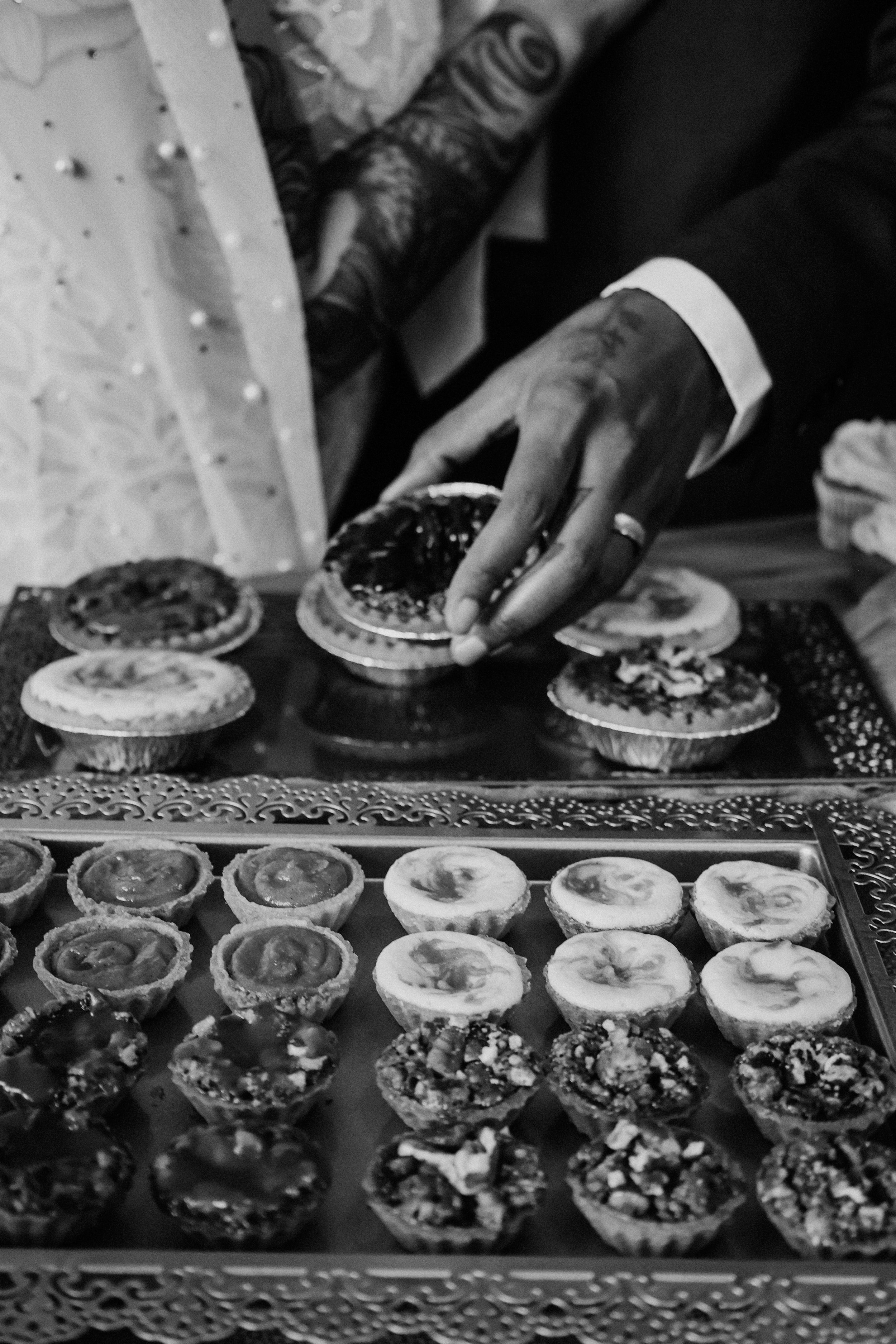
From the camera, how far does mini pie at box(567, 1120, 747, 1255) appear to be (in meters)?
1.33

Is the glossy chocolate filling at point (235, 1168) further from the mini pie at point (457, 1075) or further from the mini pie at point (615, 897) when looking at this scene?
the mini pie at point (615, 897)

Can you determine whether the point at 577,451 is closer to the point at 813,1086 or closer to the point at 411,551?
the point at 411,551

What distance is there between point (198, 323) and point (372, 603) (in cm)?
62

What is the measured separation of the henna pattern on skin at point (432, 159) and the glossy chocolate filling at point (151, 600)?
49cm

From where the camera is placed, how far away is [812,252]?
2494 millimetres

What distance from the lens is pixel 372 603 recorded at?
7.84 ft

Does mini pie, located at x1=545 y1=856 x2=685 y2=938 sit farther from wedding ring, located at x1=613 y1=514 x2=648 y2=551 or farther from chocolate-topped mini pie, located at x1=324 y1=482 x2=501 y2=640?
chocolate-topped mini pie, located at x1=324 y1=482 x2=501 y2=640

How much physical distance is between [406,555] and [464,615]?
15.1 inches

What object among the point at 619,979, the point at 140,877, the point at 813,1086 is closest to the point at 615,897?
the point at 619,979

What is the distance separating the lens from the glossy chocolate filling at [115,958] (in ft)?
5.54

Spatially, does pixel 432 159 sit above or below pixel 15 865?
above

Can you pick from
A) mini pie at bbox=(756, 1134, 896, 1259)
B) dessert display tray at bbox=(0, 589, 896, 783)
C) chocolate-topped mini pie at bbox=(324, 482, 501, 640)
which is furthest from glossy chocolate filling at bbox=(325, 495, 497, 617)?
mini pie at bbox=(756, 1134, 896, 1259)

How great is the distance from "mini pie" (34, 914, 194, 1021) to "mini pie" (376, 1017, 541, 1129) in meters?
0.30

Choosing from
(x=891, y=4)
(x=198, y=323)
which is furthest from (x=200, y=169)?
(x=891, y=4)
